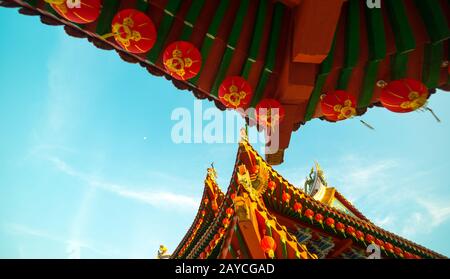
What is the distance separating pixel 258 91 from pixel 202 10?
3.25 feet

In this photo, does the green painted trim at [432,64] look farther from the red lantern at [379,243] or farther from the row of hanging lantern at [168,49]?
the red lantern at [379,243]

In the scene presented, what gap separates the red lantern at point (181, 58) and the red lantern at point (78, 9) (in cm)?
69

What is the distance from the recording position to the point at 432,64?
3461 mm

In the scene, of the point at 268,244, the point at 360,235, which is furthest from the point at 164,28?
the point at 360,235

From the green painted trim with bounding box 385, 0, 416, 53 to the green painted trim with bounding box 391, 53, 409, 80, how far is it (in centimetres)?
15

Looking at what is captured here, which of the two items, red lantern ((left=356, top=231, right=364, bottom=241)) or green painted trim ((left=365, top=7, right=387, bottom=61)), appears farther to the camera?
red lantern ((left=356, top=231, right=364, bottom=241))

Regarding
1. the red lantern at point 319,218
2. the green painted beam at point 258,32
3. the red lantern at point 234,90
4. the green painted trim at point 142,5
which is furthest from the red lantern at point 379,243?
the green painted trim at point 142,5

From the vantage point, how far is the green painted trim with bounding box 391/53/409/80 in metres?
3.38

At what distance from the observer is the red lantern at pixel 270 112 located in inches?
138

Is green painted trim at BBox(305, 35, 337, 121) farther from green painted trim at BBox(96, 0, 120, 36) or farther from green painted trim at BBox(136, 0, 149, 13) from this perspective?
green painted trim at BBox(96, 0, 120, 36)

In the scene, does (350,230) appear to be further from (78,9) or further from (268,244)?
(78,9)

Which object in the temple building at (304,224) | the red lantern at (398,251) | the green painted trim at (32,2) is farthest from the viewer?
the red lantern at (398,251)

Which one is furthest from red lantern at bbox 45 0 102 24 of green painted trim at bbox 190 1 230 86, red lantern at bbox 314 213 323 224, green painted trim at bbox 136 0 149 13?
red lantern at bbox 314 213 323 224
